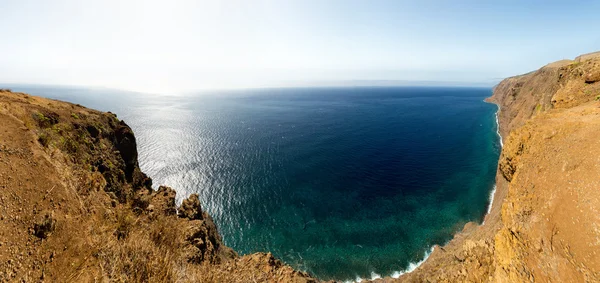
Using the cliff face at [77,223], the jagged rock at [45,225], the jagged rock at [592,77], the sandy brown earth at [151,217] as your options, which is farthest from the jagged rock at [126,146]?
the jagged rock at [592,77]

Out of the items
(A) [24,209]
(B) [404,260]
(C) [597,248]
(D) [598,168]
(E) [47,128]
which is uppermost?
(E) [47,128]

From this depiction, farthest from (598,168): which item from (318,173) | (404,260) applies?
(318,173)

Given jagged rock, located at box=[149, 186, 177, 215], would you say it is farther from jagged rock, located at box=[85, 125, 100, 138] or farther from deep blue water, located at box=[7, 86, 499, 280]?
deep blue water, located at box=[7, 86, 499, 280]

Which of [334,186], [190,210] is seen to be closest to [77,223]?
[190,210]

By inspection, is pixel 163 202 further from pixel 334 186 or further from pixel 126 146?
pixel 334 186

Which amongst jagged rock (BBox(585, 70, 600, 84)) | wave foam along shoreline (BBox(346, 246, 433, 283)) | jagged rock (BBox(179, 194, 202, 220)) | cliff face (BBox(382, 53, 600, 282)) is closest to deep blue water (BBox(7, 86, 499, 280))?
wave foam along shoreline (BBox(346, 246, 433, 283))

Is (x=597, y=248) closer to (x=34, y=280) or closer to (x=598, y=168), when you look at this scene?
(x=598, y=168)
